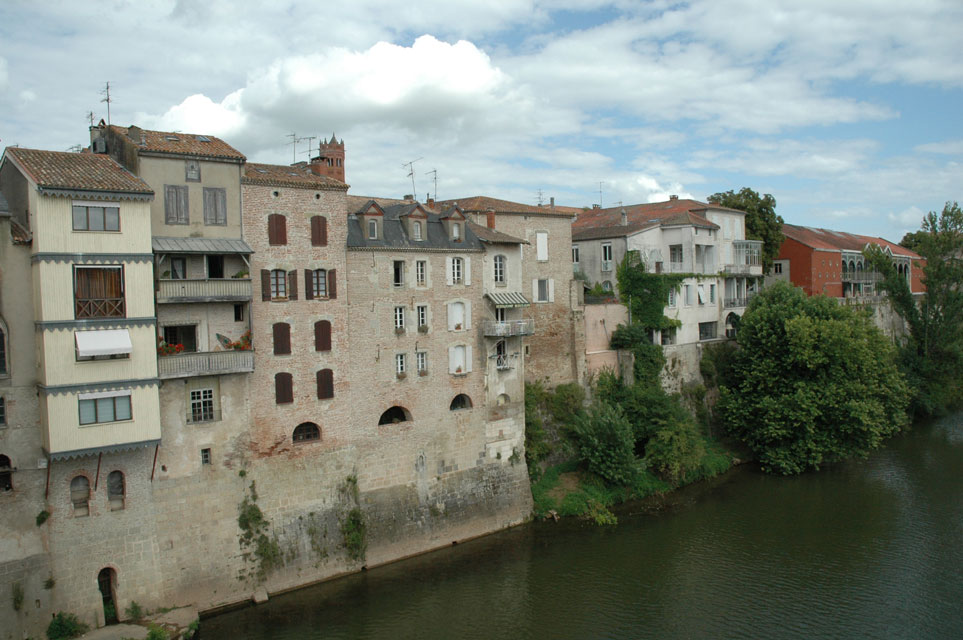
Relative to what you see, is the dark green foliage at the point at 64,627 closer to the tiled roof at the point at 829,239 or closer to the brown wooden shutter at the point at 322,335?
the brown wooden shutter at the point at 322,335

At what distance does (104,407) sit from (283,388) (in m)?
6.65

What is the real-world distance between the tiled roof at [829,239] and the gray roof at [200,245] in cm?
5357

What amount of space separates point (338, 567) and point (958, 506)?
30083 mm

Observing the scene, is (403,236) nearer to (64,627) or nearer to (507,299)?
(507,299)

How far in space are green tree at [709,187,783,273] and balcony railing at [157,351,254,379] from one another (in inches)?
1800

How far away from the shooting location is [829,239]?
73125mm

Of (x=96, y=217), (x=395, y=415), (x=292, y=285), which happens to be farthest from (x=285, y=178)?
(x=395, y=415)

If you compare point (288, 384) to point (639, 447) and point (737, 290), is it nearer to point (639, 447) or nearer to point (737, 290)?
point (639, 447)

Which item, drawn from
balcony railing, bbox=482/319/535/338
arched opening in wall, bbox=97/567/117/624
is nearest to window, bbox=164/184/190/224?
arched opening in wall, bbox=97/567/117/624

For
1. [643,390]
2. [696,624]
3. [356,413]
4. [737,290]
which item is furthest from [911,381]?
[356,413]

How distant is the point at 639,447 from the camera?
136 feet

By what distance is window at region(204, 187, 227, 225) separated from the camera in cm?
2714

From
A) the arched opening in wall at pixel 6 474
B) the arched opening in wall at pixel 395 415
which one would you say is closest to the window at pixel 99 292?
the arched opening in wall at pixel 6 474

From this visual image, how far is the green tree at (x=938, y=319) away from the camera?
54906 mm
